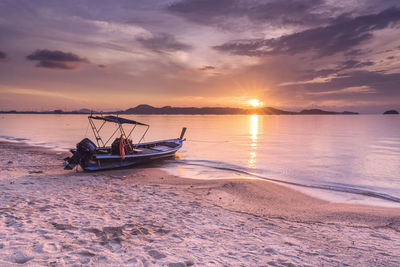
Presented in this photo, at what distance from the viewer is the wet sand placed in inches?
235

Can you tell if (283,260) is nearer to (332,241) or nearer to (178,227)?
(332,241)

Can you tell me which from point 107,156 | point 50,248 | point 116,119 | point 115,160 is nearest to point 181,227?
point 50,248

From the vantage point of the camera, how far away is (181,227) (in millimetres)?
7793

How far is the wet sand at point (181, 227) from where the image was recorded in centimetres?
598

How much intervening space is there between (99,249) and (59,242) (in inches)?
Answer: 44.2

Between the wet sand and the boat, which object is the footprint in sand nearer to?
the wet sand

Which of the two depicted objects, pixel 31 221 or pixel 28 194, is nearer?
pixel 31 221

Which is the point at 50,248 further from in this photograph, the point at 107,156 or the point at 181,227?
the point at 107,156

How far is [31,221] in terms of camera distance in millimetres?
7531

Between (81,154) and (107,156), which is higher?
(81,154)

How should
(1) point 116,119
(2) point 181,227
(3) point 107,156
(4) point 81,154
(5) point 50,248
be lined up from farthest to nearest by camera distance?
1. (1) point 116,119
2. (3) point 107,156
3. (4) point 81,154
4. (2) point 181,227
5. (5) point 50,248

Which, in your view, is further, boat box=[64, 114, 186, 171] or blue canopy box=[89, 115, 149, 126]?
blue canopy box=[89, 115, 149, 126]

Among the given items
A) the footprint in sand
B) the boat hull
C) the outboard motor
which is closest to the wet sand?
the footprint in sand

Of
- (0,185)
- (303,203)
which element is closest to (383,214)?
(303,203)
